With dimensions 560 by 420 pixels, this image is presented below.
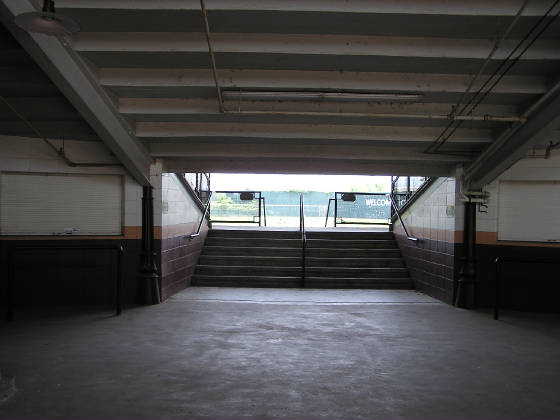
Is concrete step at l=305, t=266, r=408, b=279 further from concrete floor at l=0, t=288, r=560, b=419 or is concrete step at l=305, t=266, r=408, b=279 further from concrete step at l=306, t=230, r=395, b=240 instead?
concrete floor at l=0, t=288, r=560, b=419

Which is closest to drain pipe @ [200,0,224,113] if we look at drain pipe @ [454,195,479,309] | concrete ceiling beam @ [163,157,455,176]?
concrete ceiling beam @ [163,157,455,176]

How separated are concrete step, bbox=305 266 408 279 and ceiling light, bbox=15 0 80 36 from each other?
20.8ft

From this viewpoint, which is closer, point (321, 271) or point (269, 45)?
point (269, 45)

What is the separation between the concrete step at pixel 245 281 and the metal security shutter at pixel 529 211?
349cm

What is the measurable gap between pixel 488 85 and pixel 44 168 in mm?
5646

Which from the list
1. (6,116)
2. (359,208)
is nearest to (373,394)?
(6,116)

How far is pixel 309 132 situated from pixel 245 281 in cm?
345

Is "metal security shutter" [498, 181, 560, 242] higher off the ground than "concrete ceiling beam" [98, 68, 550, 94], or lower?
lower

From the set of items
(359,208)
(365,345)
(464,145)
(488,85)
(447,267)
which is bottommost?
(365,345)

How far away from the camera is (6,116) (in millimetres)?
5703

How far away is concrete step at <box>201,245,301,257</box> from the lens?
930 centimetres

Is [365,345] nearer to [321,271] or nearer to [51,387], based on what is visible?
[51,387]

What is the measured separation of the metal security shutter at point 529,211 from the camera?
672 cm

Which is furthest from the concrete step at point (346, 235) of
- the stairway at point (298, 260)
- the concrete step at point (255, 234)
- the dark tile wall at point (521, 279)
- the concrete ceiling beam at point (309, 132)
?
the concrete ceiling beam at point (309, 132)
